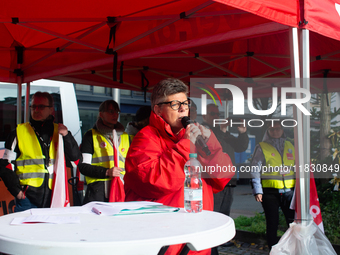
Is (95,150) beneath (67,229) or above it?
above

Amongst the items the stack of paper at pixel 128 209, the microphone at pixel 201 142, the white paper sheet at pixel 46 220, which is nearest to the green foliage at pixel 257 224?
the microphone at pixel 201 142

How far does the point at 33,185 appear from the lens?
3535 mm

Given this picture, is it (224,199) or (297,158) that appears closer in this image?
(297,158)

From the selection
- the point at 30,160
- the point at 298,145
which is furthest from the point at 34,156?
the point at 298,145

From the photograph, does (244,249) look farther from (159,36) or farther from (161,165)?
(161,165)

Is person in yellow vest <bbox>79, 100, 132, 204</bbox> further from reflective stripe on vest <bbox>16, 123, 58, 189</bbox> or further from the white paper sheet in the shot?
the white paper sheet

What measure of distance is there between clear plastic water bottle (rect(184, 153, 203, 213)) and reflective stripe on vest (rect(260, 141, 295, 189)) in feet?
7.64

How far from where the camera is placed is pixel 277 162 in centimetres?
411

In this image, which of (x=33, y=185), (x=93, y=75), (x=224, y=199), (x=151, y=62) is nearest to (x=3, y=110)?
(x=93, y=75)

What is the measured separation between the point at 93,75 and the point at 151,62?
0.99 metres

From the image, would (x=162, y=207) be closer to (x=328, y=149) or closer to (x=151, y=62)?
(x=151, y=62)

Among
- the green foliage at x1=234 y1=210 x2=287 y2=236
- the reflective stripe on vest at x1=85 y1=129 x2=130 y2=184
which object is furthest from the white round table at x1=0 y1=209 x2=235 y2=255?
the green foliage at x1=234 y1=210 x2=287 y2=236

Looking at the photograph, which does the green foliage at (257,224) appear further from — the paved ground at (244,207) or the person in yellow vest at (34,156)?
the person in yellow vest at (34,156)

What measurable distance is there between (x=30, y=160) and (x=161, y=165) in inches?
85.4
